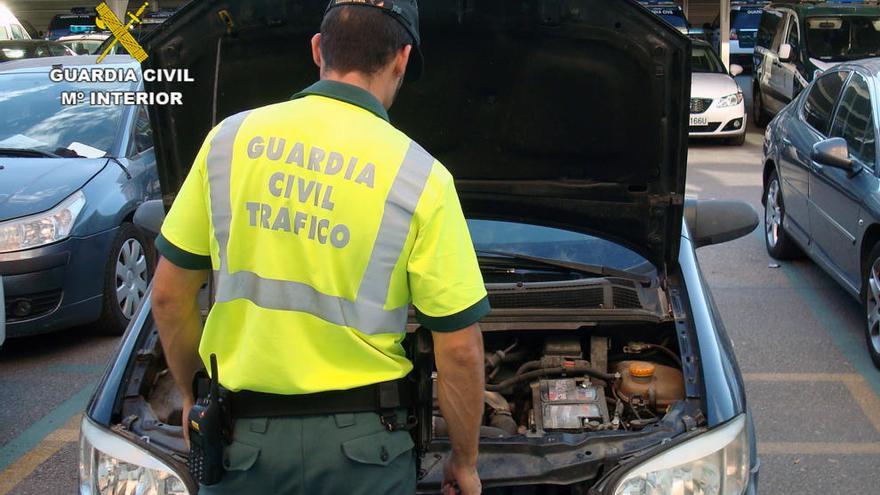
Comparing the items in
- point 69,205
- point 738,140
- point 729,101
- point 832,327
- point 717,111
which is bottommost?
point 738,140

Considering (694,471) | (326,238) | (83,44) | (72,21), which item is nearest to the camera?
(326,238)

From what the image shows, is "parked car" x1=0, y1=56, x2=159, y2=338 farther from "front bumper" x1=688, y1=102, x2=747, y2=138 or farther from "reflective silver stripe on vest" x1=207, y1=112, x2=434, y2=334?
"front bumper" x1=688, y1=102, x2=747, y2=138

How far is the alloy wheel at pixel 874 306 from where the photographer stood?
5520 mm

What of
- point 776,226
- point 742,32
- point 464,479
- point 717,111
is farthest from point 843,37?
point 742,32

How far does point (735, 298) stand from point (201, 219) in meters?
5.51

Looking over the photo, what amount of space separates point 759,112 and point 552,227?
1288cm

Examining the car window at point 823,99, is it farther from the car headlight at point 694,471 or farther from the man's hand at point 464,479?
the man's hand at point 464,479

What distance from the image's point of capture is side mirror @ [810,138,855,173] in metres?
5.84

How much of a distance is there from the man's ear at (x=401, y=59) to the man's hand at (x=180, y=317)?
2.06 ft

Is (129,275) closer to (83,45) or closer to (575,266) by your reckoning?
(575,266)

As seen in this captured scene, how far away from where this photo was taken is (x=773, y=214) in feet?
26.2

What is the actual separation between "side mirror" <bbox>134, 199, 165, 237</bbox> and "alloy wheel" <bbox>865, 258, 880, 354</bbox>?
390 centimetres

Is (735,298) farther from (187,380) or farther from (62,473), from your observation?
(187,380)

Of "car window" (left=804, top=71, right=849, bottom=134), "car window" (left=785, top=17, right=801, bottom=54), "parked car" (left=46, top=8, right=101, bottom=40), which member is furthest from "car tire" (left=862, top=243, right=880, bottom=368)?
"parked car" (left=46, top=8, right=101, bottom=40)
